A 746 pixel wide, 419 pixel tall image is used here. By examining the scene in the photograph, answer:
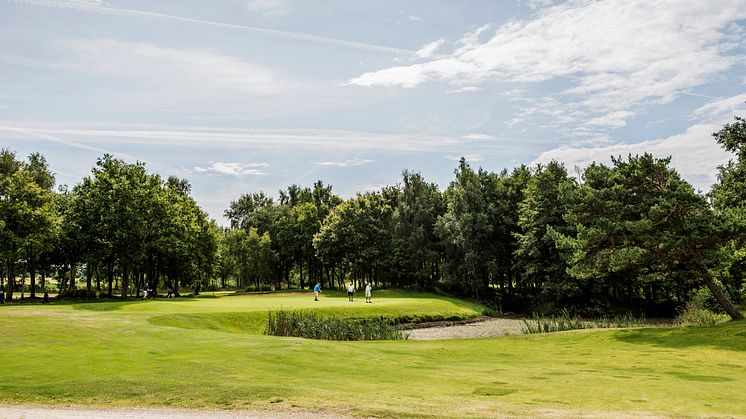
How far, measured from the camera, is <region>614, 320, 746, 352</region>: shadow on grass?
2413 cm

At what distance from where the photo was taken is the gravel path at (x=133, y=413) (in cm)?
1026

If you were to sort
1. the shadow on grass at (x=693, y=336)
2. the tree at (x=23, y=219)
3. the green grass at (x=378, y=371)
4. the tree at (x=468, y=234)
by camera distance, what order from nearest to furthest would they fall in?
the green grass at (x=378, y=371)
the shadow on grass at (x=693, y=336)
the tree at (x=23, y=219)
the tree at (x=468, y=234)

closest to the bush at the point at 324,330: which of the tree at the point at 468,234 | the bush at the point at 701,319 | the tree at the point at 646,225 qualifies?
the tree at the point at 646,225

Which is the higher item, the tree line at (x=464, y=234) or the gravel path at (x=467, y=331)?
the tree line at (x=464, y=234)

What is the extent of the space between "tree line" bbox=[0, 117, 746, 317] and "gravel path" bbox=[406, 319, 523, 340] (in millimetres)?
7946

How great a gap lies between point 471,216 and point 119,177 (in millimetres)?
43785

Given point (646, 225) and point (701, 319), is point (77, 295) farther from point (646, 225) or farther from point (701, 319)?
point (701, 319)

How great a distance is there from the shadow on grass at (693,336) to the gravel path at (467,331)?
963 cm

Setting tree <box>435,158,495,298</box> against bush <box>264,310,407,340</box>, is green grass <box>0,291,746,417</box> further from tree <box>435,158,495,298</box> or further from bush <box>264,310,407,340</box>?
tree <box>435,158,495,298</box>

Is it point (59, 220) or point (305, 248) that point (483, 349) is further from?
point (305, 248)

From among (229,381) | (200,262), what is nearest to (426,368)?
(229,381)

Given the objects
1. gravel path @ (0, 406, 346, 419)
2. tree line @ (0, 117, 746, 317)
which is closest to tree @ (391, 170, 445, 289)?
tree line @ (0, 117, 746, 317)

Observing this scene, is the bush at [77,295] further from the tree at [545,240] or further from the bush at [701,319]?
the bush at [701,319]

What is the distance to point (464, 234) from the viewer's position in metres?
68.9
